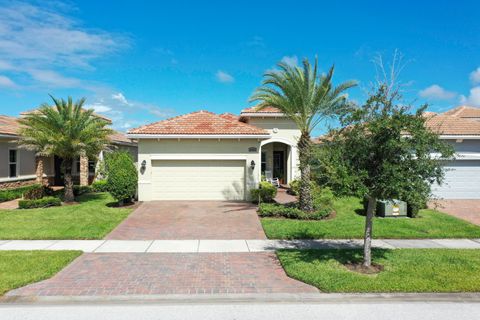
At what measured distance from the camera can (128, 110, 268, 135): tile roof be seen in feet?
52.5

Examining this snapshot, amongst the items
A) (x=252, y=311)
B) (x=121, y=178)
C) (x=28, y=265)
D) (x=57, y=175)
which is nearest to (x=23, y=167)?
(x=57, y=175)

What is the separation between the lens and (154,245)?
364 inches

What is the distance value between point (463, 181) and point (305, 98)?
35.2 ft

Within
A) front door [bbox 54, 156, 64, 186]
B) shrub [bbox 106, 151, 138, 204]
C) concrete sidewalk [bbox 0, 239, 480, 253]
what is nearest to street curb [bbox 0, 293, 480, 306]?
concrete sidewalk [bbox 0, 239, 480, 253]

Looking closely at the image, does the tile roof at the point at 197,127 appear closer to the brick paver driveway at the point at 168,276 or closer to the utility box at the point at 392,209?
the utility box at the point at 392,209

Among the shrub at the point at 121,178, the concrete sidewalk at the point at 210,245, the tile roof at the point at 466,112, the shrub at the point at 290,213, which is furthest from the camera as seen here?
the tile roof at the point at 466,112

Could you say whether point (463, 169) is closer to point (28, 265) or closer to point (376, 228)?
point (376, 228)

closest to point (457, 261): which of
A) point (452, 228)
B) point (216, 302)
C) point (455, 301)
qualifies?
point (455, 301)

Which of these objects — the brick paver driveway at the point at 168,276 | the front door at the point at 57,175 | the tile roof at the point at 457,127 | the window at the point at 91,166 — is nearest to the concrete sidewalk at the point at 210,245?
the brick paver driveway at the point at 168,276

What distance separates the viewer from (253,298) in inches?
235

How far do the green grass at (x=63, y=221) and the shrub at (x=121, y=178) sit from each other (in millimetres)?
743

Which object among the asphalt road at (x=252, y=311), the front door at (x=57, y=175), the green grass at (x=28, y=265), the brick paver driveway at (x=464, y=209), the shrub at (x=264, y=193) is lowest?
the asphalt road at (x=252, y=311)

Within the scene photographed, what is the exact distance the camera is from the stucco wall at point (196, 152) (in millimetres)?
16172

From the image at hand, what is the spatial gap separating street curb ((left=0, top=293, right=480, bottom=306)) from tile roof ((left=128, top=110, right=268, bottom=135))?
10693 millimetres
